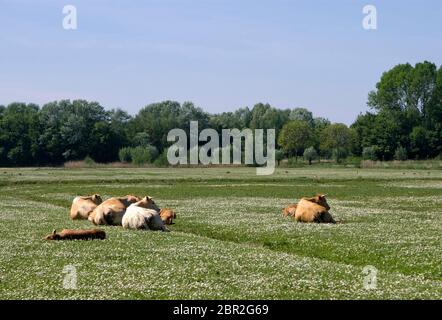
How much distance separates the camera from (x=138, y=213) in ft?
97.6

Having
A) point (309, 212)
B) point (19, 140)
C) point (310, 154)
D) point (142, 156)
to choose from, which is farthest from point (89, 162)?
point (309, 212)

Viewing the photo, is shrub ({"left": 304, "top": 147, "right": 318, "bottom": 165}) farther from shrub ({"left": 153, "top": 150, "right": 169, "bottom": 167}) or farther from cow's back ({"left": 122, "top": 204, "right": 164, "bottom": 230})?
cow's back ({"left": 122, "top": 204, "right": 164, "bottom": 230})

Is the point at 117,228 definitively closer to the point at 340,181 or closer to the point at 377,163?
the point at 340,181

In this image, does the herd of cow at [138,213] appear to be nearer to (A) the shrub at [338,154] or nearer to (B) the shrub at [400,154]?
(B) the shrub at [400,154]

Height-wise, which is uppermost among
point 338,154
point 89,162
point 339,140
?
point 339,140

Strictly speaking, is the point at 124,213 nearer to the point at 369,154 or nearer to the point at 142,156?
the point at 142,156

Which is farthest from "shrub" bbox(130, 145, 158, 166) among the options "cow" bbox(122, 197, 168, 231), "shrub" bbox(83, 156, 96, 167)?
"cow" bbox(122, 197, 168, 231)

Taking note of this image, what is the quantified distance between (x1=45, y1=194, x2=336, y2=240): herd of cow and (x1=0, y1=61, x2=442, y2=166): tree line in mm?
112759

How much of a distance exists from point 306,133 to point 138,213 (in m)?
147

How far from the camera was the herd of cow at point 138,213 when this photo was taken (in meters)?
29.4

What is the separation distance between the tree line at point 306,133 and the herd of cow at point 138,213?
113 meters

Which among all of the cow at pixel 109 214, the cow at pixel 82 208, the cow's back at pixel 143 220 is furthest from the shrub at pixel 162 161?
the cow's back at pixel 143 220

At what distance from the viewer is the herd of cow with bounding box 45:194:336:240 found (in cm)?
2940

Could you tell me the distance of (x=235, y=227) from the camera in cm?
2920
